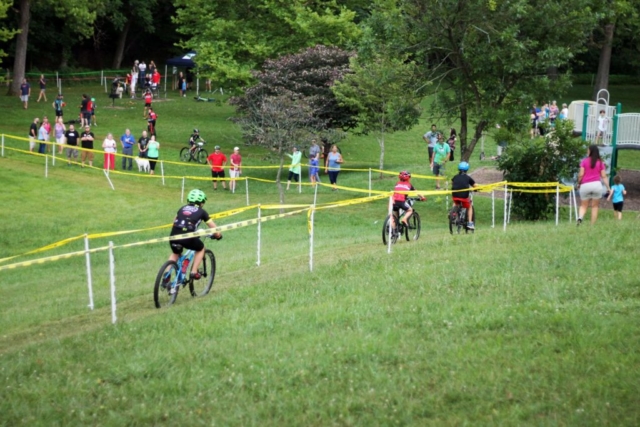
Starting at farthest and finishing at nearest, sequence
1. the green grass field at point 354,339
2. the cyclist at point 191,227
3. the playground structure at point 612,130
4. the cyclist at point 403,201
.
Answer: the playground structure at point 612,130, the cyclist at point 403,201, the cyclist at point 191,227, the green grass field at point 354,339

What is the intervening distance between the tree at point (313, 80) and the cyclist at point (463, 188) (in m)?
17.3

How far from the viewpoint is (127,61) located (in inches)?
2904

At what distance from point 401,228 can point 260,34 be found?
2794 centimetres

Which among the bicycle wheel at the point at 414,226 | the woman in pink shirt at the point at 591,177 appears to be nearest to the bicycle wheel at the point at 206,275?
the bicycle wheel at the point at 414,226

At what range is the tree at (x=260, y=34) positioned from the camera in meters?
43.9

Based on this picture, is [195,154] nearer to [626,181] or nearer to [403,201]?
[626,181]

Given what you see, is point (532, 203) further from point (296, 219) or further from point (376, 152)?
point (376, 152)

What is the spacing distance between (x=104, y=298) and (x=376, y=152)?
97.1 ft

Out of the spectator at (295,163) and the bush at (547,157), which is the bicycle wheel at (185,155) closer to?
the spectator at (295,163)

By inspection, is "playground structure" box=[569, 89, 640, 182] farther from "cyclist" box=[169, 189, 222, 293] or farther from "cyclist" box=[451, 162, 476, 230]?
"cyclist" box=[169, 189, 222, 293]

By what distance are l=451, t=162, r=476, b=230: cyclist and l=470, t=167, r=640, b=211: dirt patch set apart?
8552 mm

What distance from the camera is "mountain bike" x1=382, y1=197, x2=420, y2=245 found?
18.8 m

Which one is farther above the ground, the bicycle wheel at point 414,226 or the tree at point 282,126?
the tree at point 282,126

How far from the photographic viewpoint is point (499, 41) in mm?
25672
